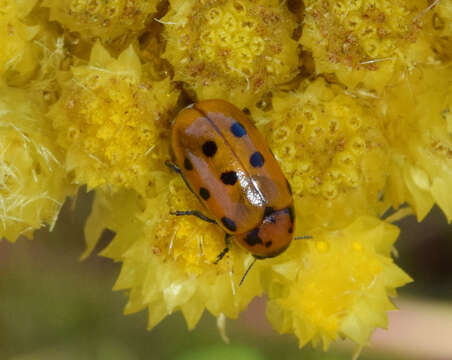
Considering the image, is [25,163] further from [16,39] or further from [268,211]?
[268,211]

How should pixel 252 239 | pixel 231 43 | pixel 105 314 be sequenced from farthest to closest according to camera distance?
1. pixel 105 314
2. pixel 252 239
3. pixel 231 43

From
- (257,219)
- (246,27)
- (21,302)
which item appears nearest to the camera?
(246,27)

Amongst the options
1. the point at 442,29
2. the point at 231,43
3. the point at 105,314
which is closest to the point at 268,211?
the point at 231,43

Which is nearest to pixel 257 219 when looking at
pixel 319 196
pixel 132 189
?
pixel 319 196

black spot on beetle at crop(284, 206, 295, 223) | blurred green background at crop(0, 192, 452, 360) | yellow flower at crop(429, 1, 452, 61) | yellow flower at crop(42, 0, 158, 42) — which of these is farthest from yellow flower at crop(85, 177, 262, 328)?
blurred green background at crop(0, 192, 452, 360)

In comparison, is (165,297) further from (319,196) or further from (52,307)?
(52,307)

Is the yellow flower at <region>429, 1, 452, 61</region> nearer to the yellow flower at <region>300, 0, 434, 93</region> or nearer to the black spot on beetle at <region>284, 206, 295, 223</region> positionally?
the yellow flower at <region>300, 0, 434, 93</region>

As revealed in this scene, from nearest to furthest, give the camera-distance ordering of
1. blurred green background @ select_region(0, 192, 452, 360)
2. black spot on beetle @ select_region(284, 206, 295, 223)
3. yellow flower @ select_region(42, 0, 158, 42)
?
yellow flower @ select_region(42, 0, 158, 42) → black spot on beetle @ select_region(284, 206, 295, 223) → blurred green background @ select_region(0, 192, 452, 360)
